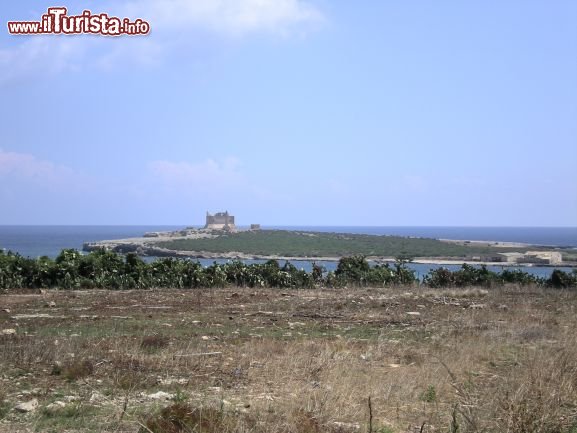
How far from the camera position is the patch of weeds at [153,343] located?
990 cm

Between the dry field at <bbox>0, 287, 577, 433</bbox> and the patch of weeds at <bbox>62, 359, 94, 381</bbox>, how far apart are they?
2 centimetres

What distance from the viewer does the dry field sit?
5805 mm

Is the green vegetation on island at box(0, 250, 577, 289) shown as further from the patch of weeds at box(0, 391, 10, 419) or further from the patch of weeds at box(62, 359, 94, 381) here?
the patch of weeds at box(0, 391, 10, 419)

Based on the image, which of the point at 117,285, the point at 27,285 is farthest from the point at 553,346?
the point at 27,285

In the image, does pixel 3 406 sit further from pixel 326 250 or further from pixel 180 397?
pixel 326 250

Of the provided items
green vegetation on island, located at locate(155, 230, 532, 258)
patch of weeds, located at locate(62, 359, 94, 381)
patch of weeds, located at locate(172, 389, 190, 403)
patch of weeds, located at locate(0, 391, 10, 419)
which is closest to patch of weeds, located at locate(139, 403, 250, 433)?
patch of weeds, located at locate(172, 389, 190, 403)

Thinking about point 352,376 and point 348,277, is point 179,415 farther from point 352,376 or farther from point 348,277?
point 348,277

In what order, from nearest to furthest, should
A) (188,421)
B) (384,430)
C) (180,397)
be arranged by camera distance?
(188,421), (384,430), (180,397)

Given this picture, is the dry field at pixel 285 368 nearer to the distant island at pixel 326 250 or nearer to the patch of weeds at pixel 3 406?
the patch of weeds at pixel 3 406

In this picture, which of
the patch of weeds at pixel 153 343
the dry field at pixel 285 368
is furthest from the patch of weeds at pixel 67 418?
the patch of weeds at pixel 153 343

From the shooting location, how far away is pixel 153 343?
1021 centimetres

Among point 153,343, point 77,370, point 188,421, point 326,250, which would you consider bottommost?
point 326,250

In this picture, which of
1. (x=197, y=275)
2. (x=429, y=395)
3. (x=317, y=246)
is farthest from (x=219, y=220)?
(x=429, y=395)

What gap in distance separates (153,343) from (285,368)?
Result: 3.01 m
